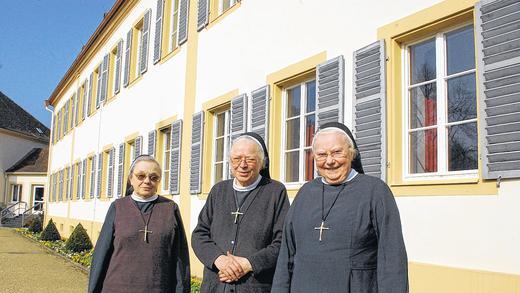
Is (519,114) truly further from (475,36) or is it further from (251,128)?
(251,128)

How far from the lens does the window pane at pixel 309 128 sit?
711 cm

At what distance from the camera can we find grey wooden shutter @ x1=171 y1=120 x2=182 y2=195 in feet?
36.2

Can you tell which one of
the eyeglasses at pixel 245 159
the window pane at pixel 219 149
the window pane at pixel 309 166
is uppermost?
the window pane at pixel 219 149

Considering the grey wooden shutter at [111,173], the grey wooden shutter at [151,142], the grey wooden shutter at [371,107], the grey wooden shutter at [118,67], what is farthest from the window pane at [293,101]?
the grey wooden shutter at [118,67]

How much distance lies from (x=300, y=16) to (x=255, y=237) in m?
4.41

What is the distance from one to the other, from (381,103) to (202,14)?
228 inches

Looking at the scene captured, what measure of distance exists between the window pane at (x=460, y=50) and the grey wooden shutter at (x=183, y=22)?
274 inches

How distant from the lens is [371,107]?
18.7 feet

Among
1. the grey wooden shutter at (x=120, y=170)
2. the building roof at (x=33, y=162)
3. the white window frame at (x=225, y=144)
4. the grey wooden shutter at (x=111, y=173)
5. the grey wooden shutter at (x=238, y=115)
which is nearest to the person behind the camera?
the grey wooden shutter at (x=238, y=115)

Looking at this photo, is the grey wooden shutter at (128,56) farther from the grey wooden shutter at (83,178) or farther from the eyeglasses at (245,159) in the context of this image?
the eyeglasses at (245,159)

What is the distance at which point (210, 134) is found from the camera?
9.96 metres

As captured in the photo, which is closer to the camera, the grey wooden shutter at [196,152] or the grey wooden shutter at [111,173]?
the grey wooden shutter at [196,152]

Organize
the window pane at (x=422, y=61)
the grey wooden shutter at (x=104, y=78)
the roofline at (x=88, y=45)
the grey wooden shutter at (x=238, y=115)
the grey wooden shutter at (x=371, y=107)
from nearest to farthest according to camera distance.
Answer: the window pane at (x=422, y=61) → the grey wooden shutter at (x=371, y=107) → the grey wooden shutter at (x=238, y=115) → the roofline at (x=88, y=45) → the grey wooden shutter at (x=104, y=78)

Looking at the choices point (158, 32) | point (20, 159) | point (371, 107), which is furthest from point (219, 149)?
point (20, 159)
